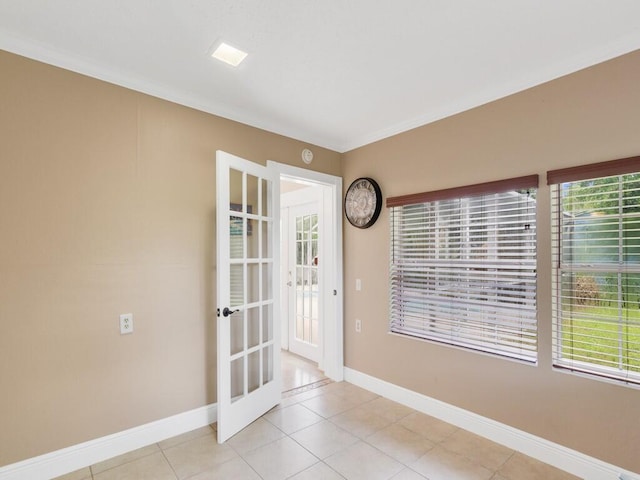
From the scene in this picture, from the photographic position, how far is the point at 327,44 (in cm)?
191

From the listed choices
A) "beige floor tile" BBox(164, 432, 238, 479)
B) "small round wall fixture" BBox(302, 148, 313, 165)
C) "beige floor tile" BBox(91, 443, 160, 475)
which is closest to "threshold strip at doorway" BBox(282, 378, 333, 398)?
"beige floor tile" BBox(164, 432, 238, 479)

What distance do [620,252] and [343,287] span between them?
7.55 feet

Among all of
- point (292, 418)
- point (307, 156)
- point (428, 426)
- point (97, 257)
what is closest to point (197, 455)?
point (292, 418)

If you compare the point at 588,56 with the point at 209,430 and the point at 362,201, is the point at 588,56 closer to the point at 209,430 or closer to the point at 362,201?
the point at 362,201

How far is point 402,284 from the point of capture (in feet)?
9.98

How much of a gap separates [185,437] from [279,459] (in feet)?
2.49

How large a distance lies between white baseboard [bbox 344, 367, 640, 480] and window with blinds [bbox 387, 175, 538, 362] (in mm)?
509

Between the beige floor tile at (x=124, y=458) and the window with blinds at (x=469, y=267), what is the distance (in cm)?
213

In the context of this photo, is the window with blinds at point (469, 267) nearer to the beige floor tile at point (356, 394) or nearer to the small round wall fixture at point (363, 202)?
the small round wall fixture at point (363, 202)

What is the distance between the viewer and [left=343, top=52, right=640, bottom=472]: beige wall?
1.89 metres

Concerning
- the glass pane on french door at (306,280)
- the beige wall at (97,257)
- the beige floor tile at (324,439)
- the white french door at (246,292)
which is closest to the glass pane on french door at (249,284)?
the white french door at (246,292)

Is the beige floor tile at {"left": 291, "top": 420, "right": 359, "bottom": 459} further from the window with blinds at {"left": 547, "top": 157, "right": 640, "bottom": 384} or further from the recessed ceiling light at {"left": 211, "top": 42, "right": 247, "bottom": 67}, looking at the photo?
the recessed ceiling light at {"left": 211, "top": 42, "right": 247, "bottom": 67}

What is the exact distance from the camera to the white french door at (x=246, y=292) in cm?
237

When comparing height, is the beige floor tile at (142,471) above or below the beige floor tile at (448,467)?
above
